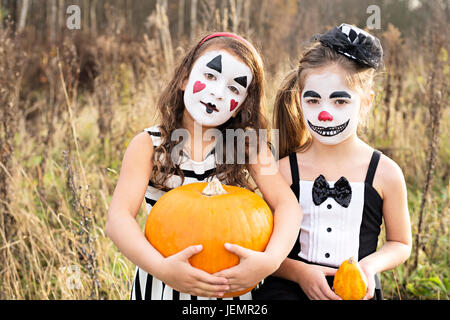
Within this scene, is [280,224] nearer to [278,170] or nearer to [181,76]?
[278,170]

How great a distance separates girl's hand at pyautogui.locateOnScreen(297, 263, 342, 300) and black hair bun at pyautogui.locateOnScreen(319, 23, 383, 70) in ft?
2.74

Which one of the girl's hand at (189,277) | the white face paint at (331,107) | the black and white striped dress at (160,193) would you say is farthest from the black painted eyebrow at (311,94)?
the girl's hand at (189,277)

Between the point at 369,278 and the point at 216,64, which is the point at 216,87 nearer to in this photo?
the point at 216,64

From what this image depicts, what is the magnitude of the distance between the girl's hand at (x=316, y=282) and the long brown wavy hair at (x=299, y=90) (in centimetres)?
53

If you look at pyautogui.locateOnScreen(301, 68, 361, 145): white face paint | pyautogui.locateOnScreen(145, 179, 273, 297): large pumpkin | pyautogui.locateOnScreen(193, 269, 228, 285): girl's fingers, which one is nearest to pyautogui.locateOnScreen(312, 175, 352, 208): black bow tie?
pyautogui.locateOnScreen(301, 68, 361, 145): white face paint

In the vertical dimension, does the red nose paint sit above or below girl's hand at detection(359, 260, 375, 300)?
above

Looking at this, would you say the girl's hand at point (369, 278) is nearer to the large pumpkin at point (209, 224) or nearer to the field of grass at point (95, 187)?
the large pumpkin at point (209, 224)

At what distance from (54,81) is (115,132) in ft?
2.33

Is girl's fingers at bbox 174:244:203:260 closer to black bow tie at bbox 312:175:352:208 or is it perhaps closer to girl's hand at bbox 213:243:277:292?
girl's hand at bbox 213:243:277:292

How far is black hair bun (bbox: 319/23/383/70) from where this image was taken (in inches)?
68.4

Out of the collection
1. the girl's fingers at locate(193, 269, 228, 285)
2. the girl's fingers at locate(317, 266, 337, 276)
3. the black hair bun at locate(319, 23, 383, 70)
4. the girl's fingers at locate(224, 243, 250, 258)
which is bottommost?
the girl's fingers at locate(317, 266, 337, 276)

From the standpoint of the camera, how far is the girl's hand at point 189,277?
144 centimetres
